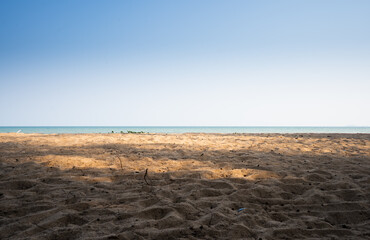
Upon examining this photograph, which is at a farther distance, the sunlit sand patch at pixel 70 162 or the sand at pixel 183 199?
the sunlit sand patch at pixel 70 162

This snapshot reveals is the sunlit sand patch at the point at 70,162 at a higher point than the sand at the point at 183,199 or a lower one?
higher

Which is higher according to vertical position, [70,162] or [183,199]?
[70,162]

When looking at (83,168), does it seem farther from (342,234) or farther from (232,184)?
(342,234)

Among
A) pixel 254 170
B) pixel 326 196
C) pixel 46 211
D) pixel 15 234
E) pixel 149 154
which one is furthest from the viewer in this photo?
pixel 149 154

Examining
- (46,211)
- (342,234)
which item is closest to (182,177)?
(46,211)

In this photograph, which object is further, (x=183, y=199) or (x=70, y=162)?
(x=70, y=162)

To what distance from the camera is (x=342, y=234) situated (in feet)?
7.57

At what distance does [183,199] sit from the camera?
121 inches

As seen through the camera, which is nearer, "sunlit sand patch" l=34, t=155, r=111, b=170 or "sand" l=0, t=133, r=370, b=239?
"sand" l=0, t=133, r=370, b=239

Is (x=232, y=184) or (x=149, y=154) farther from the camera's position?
(x=149, y=154)

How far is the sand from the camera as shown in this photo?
234 centimetres

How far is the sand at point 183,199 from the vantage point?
234 centimetres

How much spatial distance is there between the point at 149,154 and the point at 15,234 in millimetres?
3821

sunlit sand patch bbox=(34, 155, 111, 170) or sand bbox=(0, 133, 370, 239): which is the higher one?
sunlit sand patch bbox=(34, 155, 111, 170)
